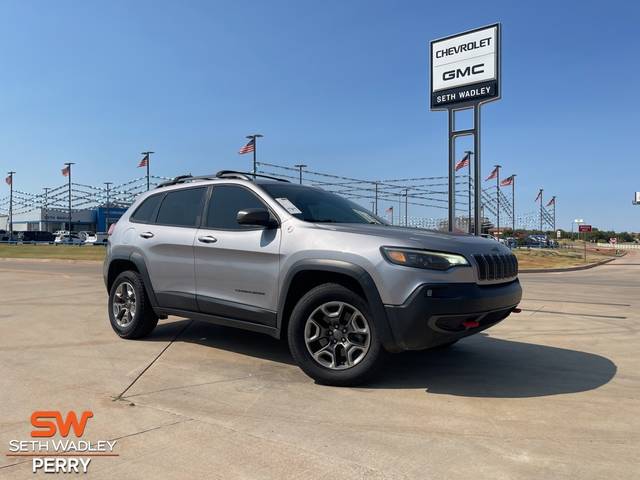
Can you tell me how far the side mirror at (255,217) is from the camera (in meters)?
4.75

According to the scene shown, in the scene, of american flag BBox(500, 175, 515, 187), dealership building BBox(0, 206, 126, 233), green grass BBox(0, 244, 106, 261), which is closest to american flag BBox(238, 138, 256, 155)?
green grass BBox(0, 244, 106, 261)

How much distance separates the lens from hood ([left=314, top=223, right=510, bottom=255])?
14.0 feet

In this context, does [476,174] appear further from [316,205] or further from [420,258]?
[420,258]

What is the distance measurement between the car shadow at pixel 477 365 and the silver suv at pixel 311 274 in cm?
45

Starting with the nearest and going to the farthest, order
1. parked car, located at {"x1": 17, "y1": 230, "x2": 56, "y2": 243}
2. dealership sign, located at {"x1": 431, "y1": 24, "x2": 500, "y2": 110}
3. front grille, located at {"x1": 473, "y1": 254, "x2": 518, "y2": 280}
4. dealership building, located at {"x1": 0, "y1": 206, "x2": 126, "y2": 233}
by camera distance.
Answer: front grille, located at {"x1": 473, "y1": 254, "x2": 518, "y2": 280} < dealership sign, located at {"x1": 431, "y1": 24, "x2": 500, "y2": 110} < parked car, located at {"x1": 17, "y1": 230, "x2": 56, "y2": 243} < dealership building, located at {"x1": 0, "y1": 206, "x2": 126, "y2": 233}

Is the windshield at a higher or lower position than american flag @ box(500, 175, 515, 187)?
lower

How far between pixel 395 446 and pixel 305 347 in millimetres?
1480

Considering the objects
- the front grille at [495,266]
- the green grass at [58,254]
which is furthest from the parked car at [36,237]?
the front grille at [495,266]

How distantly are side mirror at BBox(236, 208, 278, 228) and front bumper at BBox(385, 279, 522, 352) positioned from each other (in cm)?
139

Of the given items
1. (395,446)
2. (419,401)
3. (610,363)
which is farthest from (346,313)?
(610,363)

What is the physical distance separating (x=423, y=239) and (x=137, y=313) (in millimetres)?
3547

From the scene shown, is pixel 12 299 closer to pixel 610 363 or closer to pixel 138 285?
pixel 138 285

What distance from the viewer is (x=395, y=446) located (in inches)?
128

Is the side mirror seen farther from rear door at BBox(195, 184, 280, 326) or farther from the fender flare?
the fender flare
